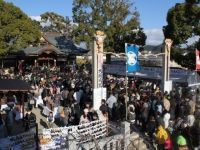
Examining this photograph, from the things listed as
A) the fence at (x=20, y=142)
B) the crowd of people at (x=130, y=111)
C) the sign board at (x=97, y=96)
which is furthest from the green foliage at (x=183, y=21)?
the fence at (x=20, y=142)

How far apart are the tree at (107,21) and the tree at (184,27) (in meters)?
11.5

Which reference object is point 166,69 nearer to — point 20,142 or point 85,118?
point 85,118

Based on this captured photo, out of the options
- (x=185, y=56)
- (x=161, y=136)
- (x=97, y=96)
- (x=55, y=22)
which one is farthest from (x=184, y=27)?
(x=55, y=22)

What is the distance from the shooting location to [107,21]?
4350cm

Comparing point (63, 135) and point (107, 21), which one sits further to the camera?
point (107, 21)

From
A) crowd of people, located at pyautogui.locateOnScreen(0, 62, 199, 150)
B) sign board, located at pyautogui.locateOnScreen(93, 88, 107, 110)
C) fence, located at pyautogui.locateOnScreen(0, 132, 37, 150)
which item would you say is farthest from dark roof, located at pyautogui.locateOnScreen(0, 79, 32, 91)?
fence, located at pyautogui.locateOnScreen(0, 132, 37, 150)

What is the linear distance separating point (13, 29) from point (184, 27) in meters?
16.7

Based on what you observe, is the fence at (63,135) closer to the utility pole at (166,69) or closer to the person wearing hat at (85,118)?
the person wearing hat at (85,118)

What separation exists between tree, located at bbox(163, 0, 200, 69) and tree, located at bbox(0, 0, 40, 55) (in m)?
14.9

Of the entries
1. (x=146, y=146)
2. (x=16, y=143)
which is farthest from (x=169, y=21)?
(x=16, y=143)

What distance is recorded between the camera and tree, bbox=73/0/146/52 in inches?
1686

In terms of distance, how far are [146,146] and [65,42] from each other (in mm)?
37539

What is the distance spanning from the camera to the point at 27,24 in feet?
131

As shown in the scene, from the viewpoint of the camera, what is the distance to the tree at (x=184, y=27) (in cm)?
3058
